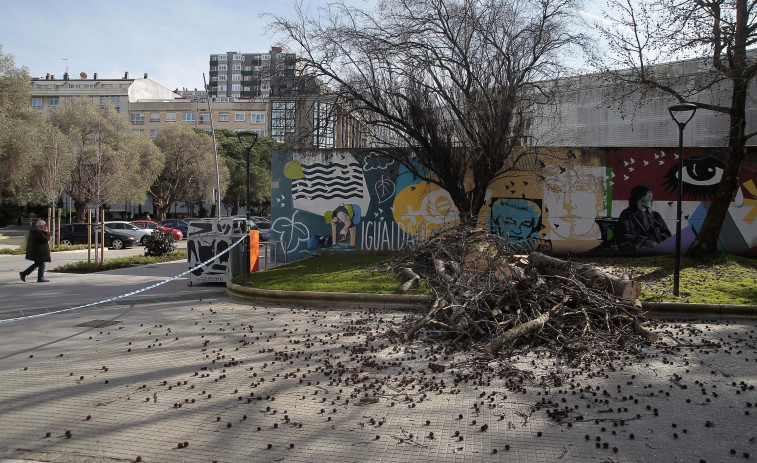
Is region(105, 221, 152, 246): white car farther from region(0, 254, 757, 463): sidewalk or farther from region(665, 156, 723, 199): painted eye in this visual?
region(665, 156, 723, 199): painted eye

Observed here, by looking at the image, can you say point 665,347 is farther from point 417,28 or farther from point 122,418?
point 417,28

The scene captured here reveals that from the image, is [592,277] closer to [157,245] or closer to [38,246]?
[38,246]

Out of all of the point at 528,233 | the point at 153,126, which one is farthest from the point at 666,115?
the point at 153,126

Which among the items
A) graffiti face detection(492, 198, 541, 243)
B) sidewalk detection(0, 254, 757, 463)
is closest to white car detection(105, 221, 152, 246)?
graffiti face detection(492, 198, 541, 243)

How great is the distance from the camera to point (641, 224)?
1655 cm

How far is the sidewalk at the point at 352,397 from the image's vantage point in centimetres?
434

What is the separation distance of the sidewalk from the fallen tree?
0.36 meters

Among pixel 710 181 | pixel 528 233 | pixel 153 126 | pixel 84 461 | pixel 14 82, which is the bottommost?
pixel 84 461

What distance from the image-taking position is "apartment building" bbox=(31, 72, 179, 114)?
73.0m

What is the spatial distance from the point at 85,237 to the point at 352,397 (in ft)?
98.7

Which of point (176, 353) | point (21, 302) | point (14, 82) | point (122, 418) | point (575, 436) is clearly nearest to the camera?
point (575, 436)

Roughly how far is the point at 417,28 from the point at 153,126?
67.0 m

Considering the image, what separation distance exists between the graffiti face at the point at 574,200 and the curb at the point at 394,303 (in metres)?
7.17

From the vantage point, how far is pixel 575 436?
455 centimetres
